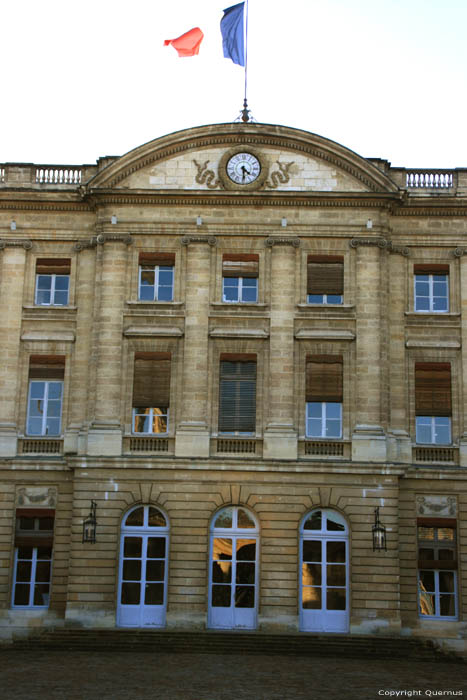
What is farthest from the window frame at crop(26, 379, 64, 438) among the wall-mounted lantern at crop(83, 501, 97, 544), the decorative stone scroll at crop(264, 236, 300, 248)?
the decorative stone scroll at crop(264, 236, 300, 248)

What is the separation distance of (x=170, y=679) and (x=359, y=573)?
7.74 meters

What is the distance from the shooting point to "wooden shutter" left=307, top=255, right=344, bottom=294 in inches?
1160

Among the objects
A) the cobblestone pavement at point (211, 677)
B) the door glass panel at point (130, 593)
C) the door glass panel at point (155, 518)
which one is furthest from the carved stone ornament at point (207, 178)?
the cobblestone pavement at point (211, 677)

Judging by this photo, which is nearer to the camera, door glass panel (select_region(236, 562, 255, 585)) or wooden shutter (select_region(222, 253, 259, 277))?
door glass panel (select_region(236, 562, 255, 585))

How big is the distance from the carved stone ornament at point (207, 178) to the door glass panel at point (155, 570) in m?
11.3

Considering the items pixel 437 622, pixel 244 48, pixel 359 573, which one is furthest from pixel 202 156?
pixel 437 622

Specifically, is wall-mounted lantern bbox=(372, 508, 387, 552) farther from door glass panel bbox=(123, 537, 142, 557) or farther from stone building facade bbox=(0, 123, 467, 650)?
door glass panel bbox=(123, 537, 142, 557)

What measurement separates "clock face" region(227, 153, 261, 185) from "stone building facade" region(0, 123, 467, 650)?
0.16ft

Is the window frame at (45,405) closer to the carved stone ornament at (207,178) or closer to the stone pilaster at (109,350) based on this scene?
the stone pilaster at (109,350)

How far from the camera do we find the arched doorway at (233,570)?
27312mm

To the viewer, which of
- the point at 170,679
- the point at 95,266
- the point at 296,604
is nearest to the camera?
the point at 170,679

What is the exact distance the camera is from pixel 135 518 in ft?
91.8

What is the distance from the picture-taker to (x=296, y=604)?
27125 millimetres

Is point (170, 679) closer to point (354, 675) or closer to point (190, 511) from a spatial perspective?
point (354, 675)
